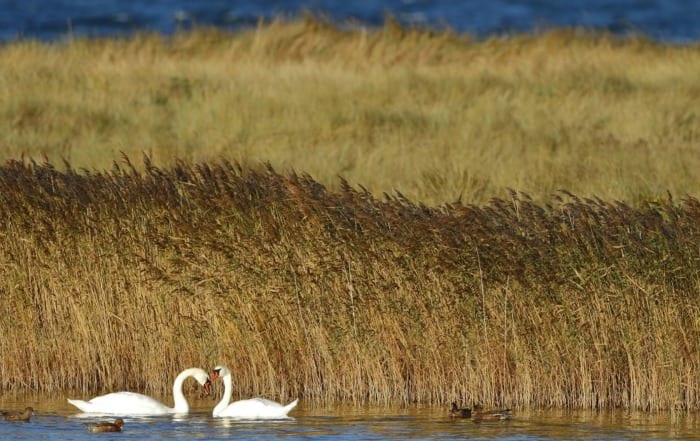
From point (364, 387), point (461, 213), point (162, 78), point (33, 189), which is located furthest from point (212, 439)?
point (162, 78)

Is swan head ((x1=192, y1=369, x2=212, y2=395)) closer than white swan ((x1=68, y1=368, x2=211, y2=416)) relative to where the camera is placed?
No

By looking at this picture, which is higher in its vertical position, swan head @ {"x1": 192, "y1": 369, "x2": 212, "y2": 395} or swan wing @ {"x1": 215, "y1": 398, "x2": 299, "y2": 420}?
swan head @ {"x1": 192, "y1": 369, "x2": 212, "y2": 395}

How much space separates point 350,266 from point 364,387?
1.00 metres

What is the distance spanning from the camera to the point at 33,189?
49.5 feet

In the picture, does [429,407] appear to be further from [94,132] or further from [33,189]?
[94,132]

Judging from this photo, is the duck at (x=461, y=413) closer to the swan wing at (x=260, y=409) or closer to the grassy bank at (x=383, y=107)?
the swan wing at (x=260, y=409)

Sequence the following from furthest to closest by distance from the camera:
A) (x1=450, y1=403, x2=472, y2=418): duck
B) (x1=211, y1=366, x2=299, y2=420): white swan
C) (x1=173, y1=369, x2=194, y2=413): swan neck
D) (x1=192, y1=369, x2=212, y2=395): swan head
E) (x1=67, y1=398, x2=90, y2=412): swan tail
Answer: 1. (x1=192, y1=369, x2=212, y2=395): swan head
2. (x1=173, y1=369, x2=194, y2=413): swan neck
3. (x1=67, y1=398, x2=90, y2=412): swan tail
4. (x1=450, y1=403, x2=472, y2=418): duck
5. (x1=211, y1=366, x2=299, y2=420): white swan

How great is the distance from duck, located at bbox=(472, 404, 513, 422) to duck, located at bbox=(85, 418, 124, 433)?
262cm

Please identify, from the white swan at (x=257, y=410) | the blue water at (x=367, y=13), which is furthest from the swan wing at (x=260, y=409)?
the blue water at (x=367, y=13)

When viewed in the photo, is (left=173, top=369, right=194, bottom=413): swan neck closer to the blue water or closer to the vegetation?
the vegetation

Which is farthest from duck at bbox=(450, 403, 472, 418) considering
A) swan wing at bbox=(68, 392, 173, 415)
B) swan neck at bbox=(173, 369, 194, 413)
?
swan wing at bbox=(68, 392, 173, 415)

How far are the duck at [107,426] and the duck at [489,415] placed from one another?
2.62 m

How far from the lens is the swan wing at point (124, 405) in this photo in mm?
12930

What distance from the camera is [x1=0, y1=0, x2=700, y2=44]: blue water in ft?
158
